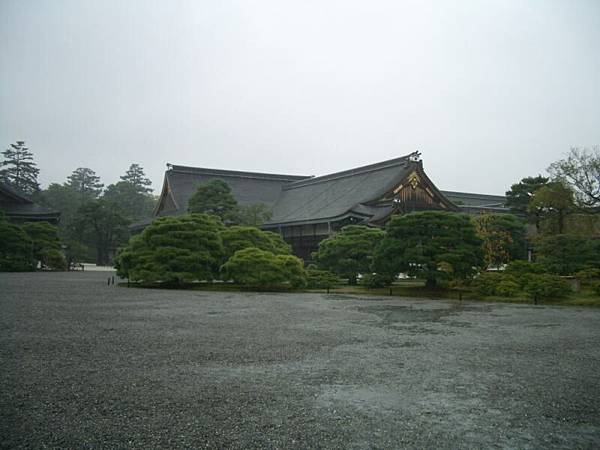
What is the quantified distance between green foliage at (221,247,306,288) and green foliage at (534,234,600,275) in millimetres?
9436

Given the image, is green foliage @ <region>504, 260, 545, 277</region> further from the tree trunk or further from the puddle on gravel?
the puddle on gravel

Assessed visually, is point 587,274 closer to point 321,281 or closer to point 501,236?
point 501,236

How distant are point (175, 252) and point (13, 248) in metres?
15.6

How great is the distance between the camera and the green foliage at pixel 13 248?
27234 millimetres

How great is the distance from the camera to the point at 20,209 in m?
35.7

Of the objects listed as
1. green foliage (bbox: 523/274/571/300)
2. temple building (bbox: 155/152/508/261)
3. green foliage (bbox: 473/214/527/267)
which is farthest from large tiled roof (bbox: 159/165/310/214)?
green foliage (bbox: 523/274/571/300)

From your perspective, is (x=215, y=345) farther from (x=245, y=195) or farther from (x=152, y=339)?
(x=245, y=195)

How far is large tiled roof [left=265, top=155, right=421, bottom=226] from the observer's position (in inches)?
1118

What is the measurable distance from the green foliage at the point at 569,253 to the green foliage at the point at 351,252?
647 cm

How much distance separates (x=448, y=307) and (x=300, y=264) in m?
7.24

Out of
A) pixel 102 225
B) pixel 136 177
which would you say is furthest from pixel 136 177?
pixel 102 225

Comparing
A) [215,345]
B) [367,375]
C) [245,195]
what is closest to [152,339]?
[215,345]

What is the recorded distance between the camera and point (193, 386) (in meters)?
4.97

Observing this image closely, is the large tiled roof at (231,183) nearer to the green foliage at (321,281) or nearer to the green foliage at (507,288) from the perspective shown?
the green foliage at (321,281)
